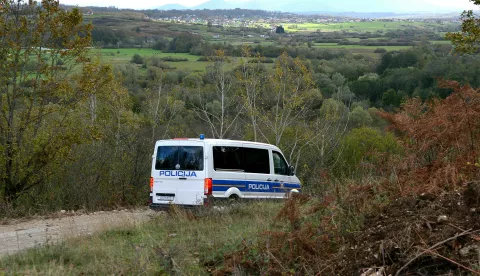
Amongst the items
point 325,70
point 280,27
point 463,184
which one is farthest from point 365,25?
point 463,184

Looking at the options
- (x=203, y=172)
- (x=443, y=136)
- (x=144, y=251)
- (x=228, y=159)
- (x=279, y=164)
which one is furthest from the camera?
(x=279, y=164)

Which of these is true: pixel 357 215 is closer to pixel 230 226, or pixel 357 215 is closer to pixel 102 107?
pixel 230 226

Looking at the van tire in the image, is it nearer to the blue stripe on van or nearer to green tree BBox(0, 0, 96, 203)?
the blue stripe on van

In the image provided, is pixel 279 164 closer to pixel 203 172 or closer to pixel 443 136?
pixel 203 172

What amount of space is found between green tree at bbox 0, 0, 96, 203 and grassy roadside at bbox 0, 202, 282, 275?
6.47 meters

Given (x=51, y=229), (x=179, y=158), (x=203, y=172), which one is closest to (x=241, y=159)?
(x=203, y=172)

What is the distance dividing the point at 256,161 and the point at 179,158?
2228 mm

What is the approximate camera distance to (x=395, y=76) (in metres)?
69.6

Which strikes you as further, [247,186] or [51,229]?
[247,186]

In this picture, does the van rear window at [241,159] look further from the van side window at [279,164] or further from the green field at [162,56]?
the green field at [162,56]

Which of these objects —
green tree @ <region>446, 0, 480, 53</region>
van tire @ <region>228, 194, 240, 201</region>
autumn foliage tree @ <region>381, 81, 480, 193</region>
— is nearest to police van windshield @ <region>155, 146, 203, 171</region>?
van tire @ <region>228, 194, 240, 201</region>

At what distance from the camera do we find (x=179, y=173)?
1380 cm

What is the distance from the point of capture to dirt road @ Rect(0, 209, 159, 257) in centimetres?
1028

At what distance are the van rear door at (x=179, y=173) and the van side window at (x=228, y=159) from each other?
15.4 inches
